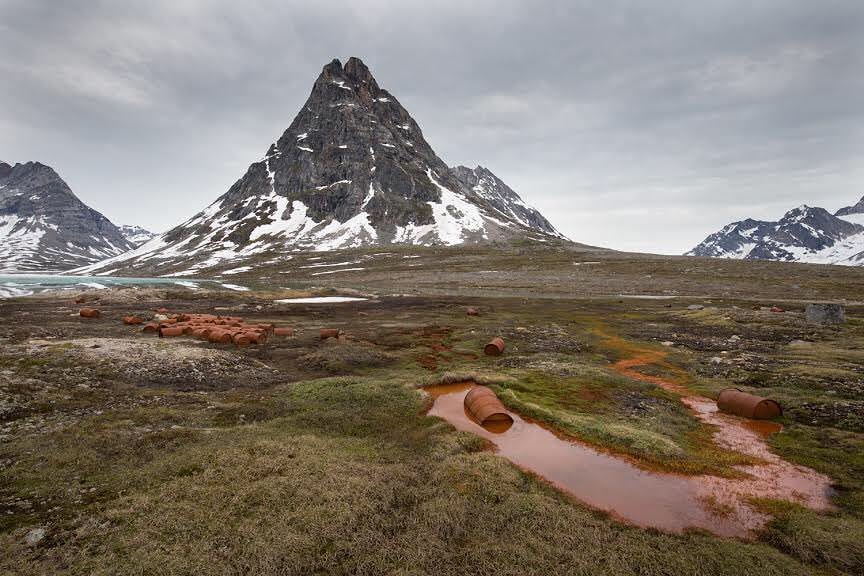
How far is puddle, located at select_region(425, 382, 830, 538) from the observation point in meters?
10.0

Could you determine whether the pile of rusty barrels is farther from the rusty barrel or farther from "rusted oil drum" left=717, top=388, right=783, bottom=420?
"rusted oil drum" left=717, top=388, right=783, bottom=420

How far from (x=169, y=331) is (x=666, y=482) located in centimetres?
3331

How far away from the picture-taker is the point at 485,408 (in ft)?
53.0

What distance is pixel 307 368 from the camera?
24.1 meters

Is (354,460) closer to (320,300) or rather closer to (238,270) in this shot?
(320,300)

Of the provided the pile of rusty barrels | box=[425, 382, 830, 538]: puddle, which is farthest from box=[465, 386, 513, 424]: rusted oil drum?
the pile of rusty barrels

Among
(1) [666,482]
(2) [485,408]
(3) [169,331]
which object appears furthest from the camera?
(3) [169,331]

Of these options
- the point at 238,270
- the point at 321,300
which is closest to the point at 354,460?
the point at 321,300

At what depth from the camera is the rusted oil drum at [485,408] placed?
15812 millimetres

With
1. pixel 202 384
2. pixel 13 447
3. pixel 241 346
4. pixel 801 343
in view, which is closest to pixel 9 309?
pixel 241 346

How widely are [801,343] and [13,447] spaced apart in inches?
1673

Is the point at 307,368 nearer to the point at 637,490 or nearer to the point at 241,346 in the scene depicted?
the point at 241,346

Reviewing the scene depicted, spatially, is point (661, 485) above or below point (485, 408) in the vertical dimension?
below

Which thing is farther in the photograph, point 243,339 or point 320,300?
point 320,300
